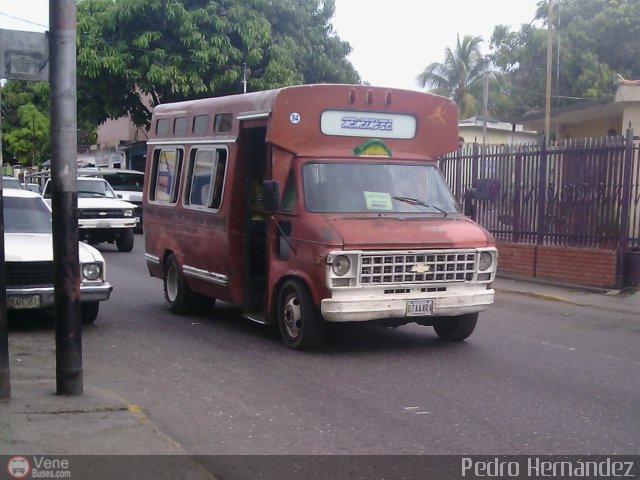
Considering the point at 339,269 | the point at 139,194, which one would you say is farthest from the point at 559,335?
the point at 139,194

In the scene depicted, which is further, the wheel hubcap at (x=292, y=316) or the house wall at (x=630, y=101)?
the house wall at (x=630, y=101)

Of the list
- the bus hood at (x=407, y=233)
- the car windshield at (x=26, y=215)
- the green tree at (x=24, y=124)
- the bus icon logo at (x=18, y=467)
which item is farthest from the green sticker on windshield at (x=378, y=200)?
the green tree at (x=24, y=124)

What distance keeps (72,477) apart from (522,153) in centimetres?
1263

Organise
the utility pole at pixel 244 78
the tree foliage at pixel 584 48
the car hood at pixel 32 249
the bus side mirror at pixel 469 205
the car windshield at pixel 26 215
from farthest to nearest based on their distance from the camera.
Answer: the tree foliage at pixel 584 48 < the utility pole at pixel 244 78 < the car windshield at pixel 26 215 < the bus side mirror at pixel 469 205 < the car hood at pixel 32 249

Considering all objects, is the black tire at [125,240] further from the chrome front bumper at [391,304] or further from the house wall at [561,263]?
the chrome front bumper at [391,304]

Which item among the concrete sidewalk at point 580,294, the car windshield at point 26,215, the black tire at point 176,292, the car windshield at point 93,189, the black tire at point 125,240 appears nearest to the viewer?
the car windshield at point 26,215

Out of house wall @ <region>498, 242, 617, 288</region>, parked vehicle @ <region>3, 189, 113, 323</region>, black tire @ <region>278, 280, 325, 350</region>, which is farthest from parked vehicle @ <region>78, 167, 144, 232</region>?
black tire @ <region>278, 280, 325, 350</region>

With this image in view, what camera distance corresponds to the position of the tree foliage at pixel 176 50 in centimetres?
2736

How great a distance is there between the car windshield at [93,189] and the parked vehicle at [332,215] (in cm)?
1164

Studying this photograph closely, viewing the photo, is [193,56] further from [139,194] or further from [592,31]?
[592,31]

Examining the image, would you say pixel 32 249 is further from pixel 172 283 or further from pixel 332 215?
pixel 332 215

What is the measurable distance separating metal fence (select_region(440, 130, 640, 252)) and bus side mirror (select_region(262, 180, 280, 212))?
5.92m

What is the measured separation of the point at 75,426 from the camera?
19.6ft

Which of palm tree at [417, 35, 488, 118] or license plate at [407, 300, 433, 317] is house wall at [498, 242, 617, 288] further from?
palm tree at [417, 35, 488, 118]
